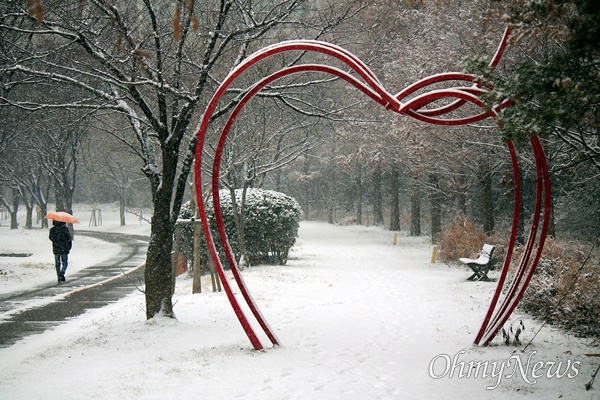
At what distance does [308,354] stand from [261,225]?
9.79 m

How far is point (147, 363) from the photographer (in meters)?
6.64

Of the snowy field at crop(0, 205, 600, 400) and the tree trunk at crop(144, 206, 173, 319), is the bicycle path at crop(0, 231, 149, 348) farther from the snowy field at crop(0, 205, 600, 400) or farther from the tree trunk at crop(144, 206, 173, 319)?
the tree trunk at crop(144, 206, 173, 319)

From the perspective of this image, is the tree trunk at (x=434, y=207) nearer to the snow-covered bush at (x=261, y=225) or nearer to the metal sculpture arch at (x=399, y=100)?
the snow-covered bush at (x=261, y=225)

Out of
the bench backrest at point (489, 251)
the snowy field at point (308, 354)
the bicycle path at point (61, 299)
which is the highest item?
the bench backrest at point (489, 251)

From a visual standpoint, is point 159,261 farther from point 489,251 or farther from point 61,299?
point 489,251

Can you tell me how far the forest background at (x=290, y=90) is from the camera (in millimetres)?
4789

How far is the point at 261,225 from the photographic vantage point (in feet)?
54.2

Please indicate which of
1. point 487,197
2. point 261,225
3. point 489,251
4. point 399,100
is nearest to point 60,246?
point 261,225

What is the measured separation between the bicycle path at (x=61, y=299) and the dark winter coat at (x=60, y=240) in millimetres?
986

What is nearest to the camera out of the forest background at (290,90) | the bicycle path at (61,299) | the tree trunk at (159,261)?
the forest background at (290,90)

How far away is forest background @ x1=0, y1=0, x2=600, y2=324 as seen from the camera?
4.79 meters

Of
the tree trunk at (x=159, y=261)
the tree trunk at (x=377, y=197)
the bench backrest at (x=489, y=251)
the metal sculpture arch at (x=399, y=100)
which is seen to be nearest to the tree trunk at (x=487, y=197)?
the bench backrest at (x=489, y=251)

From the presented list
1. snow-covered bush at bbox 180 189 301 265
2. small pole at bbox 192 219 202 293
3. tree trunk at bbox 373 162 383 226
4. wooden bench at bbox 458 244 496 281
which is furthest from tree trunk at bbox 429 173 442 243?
small pole at bbox 192 219 202 293

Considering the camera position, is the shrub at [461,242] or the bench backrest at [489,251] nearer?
the bench backrest at [489,251]
